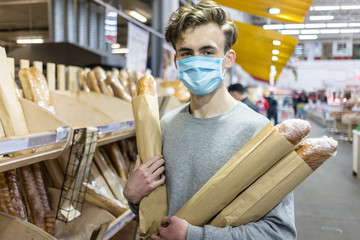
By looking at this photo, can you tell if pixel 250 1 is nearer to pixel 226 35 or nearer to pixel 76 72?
pixel 76 72

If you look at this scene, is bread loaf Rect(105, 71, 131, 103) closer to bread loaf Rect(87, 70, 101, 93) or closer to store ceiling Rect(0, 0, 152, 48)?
bread loaf Rect(87, 70, 101, 93)

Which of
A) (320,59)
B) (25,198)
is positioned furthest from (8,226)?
(320,59)

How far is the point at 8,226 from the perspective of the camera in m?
1.22

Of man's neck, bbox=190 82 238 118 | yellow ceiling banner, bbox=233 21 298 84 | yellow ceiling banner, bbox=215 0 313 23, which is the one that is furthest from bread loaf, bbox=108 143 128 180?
→ yellow ceiling banner, bbox=233 21 298 84

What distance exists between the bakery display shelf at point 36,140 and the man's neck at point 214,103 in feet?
1.84

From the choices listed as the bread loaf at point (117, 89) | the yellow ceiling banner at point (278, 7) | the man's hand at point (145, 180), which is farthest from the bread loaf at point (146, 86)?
the yellow ceiling banner at point (278, 7)

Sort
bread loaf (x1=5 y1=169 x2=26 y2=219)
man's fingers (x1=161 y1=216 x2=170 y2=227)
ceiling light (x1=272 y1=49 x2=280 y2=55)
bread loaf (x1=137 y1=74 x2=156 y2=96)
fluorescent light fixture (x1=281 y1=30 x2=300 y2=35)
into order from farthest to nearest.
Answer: ceiling light (x1=272 y1=49 x2=280 y2=55)
fluorescent light fixture (x1=281 y1=30 x2=300 y2=35)
bread loaf (x1=5 y1=169 x2=26 y2=219)
bread loaf (x1=137 y1=74 x2=156 y2=96)
man's fingers (x1=161 y1=216 x2=170 y2=227)

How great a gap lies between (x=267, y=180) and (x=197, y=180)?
0.82 ft

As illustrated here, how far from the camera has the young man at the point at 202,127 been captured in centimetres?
114

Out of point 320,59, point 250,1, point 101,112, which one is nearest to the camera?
point 101,112

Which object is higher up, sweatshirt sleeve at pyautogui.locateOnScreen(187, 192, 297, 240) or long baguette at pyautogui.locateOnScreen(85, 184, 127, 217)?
sweatshirt sleeve at pyautogui.locateOnScreen(187, 192, 297, 240)

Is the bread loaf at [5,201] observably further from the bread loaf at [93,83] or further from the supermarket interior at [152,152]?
the bread loaf at [93,83]

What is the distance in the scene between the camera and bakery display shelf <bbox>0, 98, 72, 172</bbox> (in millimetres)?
1067

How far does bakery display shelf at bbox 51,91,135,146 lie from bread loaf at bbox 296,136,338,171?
3.25ft
